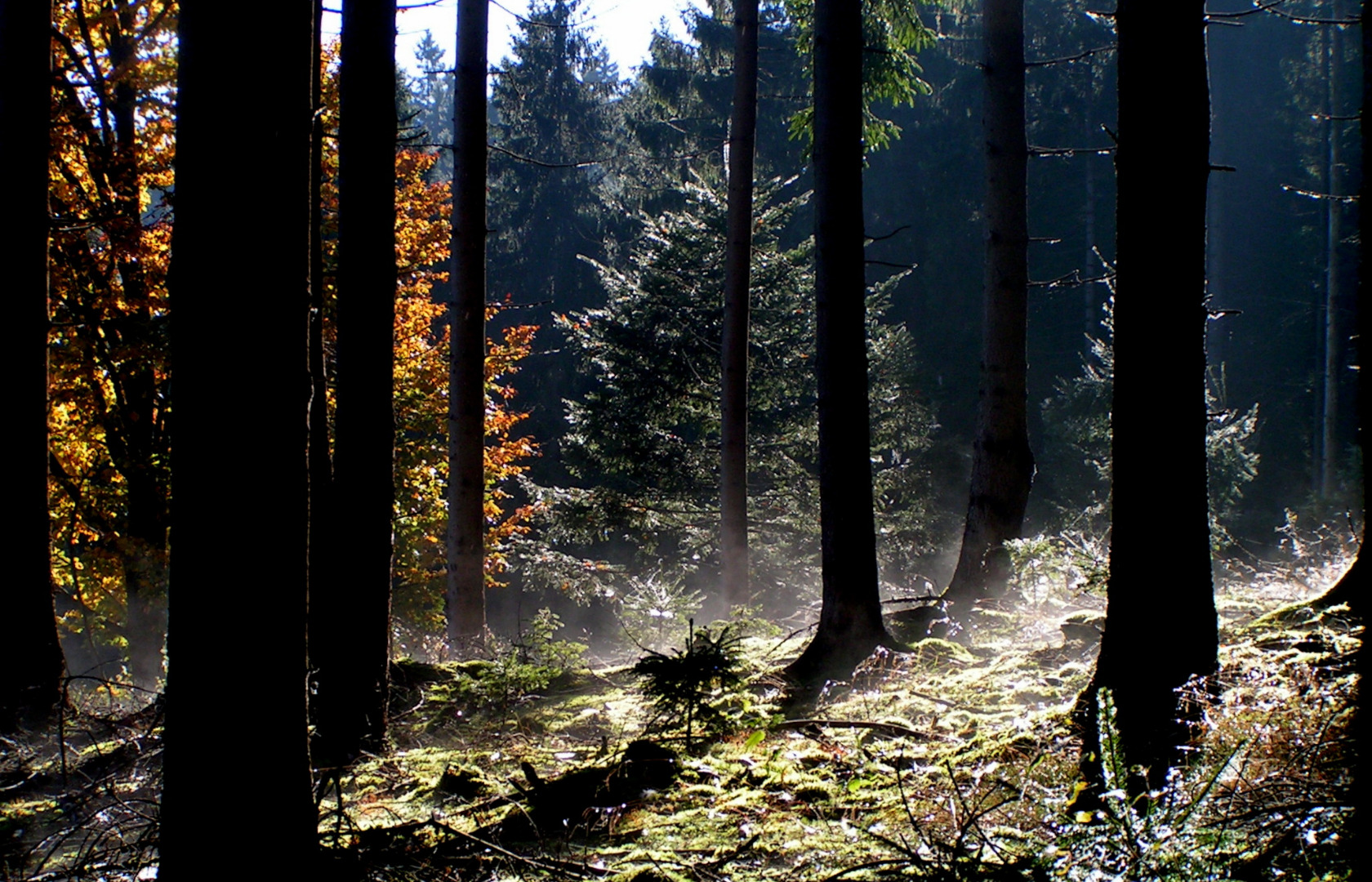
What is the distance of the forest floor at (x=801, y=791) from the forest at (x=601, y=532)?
3cm

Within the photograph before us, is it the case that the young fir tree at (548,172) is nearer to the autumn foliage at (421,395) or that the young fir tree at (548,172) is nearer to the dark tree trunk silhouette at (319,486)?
the autumn foliage at (421,395)

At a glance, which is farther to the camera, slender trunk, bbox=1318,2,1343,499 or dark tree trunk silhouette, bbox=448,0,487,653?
slender trunk, bbox=1318,2,1343,499

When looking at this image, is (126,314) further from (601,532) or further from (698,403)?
(698,403)

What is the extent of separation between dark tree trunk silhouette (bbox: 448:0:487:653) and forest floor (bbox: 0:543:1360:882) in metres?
4.61

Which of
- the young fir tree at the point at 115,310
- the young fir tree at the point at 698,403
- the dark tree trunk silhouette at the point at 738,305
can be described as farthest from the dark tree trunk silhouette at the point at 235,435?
the young fir tree at the point at 698,403

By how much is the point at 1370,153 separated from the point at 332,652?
512 centimetres

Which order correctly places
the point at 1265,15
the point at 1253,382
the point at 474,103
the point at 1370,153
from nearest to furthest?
1. the point at 1370,153
2. the point at 474,103
3. the point at 1253,382
4. the point at 1265,15

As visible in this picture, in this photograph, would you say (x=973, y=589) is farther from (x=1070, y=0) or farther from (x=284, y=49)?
(x=1070, y=0)

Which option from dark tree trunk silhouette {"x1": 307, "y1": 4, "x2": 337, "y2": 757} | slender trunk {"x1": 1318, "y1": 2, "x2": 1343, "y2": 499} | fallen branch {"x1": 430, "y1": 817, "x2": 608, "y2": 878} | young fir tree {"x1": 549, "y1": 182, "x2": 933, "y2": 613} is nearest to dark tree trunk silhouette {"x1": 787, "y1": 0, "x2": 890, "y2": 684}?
dark tree trunk silhouette {"x1": 307, "y1": 4, "x2": 337, "y2": 757}

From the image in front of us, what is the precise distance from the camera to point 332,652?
4.89 m

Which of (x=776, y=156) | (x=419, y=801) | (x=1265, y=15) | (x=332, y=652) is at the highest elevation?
(x=1265, y=15)

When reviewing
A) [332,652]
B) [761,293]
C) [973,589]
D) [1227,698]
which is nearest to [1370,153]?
[1227,698]

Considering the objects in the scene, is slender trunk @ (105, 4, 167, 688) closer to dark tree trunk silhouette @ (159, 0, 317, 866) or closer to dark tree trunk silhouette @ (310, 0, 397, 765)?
dark tree trunk silhouette @ (310, 0, 397, 765)

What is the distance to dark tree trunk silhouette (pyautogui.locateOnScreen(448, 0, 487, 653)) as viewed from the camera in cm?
1008
